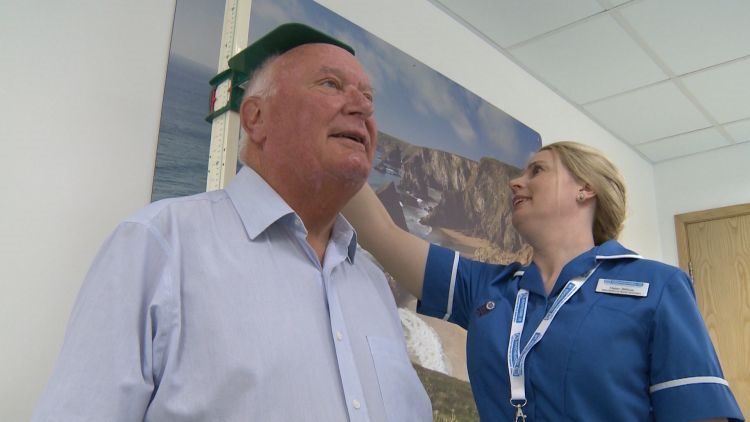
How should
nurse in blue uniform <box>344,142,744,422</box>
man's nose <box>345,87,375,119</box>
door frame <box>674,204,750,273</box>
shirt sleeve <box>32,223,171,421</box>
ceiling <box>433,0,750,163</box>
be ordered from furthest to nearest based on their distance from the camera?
door frame <box>674,204,750,273</box>
ceiling <box>433,0,750,163</box>
nurse in blue uniform <box>344,142,744,422</box>
man's nose <box>345,87,375,119</box>
shirt sleeve <box>32,223,171,421</box>

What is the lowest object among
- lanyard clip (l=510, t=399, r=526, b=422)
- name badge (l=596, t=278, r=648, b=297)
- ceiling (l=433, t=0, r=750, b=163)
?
lanyard clip (l=510, t=399, r=526, b=422)

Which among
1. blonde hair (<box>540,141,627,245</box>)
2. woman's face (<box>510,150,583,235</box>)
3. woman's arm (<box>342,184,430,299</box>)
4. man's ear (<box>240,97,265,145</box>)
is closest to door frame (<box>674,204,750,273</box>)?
blonde hair (<box>540,141,627,245</box>)

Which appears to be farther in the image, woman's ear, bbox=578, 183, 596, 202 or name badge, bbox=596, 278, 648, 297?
woman's ear, bbox=578, 183, 596, 202

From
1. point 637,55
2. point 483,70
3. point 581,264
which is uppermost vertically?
point 637,55

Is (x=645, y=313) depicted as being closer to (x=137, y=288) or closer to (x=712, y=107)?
(x=137, y=288)

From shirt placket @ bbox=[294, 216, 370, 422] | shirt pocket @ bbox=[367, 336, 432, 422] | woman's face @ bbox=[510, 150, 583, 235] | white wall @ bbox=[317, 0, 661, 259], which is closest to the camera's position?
shirt placket @ bbox=[294, 216, 370, 422]

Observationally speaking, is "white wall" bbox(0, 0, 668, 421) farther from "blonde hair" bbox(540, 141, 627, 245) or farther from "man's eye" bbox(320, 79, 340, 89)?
"blonde hair" bbox(540, 141, 627, 245)

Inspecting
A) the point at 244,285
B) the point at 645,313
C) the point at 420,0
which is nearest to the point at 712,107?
the point at 420,0

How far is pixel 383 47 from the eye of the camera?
2057 mm

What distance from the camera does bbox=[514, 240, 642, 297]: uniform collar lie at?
1.37 meters

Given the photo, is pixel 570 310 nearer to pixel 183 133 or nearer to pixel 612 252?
pixel 612 252

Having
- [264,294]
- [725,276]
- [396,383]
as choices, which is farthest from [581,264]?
[725,276]

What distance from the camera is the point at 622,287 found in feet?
4.23

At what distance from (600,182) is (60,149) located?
1.35 m
